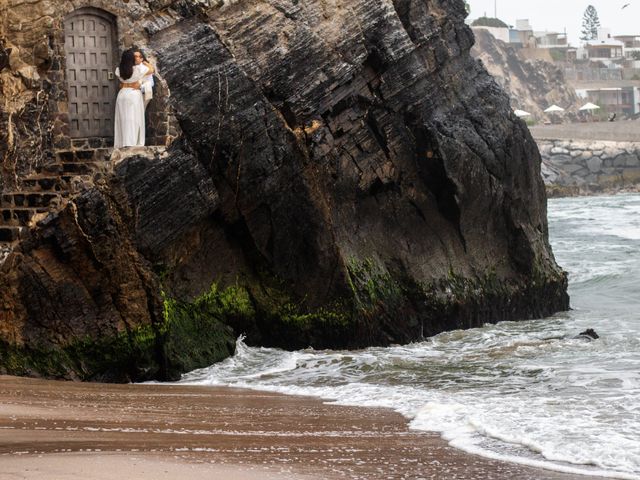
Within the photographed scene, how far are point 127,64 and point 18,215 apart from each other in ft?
8.02

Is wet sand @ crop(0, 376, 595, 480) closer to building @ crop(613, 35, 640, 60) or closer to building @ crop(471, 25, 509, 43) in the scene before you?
building @ crop(471, 25, 509, 43)

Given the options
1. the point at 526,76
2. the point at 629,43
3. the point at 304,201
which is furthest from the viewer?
the point at 629,43

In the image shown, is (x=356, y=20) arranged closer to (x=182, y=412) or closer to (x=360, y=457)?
(x=182, y=412)

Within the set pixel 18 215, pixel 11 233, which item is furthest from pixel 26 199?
pixel 11 233

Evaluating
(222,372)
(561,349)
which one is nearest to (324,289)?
(222,372)

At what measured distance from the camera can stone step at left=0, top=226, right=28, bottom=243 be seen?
47.7ft

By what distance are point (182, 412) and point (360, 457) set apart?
2.52 metres

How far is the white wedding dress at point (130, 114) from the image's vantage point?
51.4 ft

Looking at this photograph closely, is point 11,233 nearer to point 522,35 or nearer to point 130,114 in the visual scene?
point 130,114

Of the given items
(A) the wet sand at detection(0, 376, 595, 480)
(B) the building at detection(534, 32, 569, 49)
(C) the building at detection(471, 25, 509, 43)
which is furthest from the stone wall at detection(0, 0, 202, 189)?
(B) the building at detection(534, 32, 569, 49)

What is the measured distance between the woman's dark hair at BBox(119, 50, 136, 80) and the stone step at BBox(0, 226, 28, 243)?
2524 mm

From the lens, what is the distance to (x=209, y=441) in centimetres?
1034

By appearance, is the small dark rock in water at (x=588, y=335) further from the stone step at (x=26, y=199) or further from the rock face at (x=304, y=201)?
the stone step at (x=26, y=199)

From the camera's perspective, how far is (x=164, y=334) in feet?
50.0
